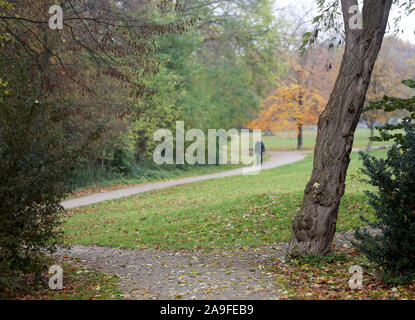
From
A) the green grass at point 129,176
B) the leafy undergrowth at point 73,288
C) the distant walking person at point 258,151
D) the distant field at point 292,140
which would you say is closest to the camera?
the leafy undergrowth at point 73,288

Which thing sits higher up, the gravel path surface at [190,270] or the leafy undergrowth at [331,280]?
the leafy undergrowth at [331,280]

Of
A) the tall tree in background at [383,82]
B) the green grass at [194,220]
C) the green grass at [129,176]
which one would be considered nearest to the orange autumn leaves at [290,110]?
the tall tree in background at [383,82]

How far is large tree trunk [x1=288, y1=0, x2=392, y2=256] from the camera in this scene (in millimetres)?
6793

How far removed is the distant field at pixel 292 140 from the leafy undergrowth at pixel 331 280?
117 feet

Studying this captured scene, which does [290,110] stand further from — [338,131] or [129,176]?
[338,131]

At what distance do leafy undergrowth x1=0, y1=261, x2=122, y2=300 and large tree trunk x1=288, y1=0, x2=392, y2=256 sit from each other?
3175mm

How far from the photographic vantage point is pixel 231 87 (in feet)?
100

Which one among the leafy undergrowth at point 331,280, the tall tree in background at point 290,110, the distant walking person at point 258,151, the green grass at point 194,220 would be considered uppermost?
the tall tree in background at point 290,110

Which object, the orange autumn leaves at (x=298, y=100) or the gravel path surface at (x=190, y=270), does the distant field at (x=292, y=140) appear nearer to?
the orange autumn leaves at (x=298, y=100)

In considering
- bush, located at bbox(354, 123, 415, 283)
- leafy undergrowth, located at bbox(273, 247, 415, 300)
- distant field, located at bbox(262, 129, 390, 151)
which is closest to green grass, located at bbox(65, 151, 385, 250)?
leafy undergrowth, located at bbox(273, 247, 415, 300)

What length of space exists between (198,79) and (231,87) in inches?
142

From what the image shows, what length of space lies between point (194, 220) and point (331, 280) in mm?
6124

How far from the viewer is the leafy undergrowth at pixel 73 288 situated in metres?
5.80
